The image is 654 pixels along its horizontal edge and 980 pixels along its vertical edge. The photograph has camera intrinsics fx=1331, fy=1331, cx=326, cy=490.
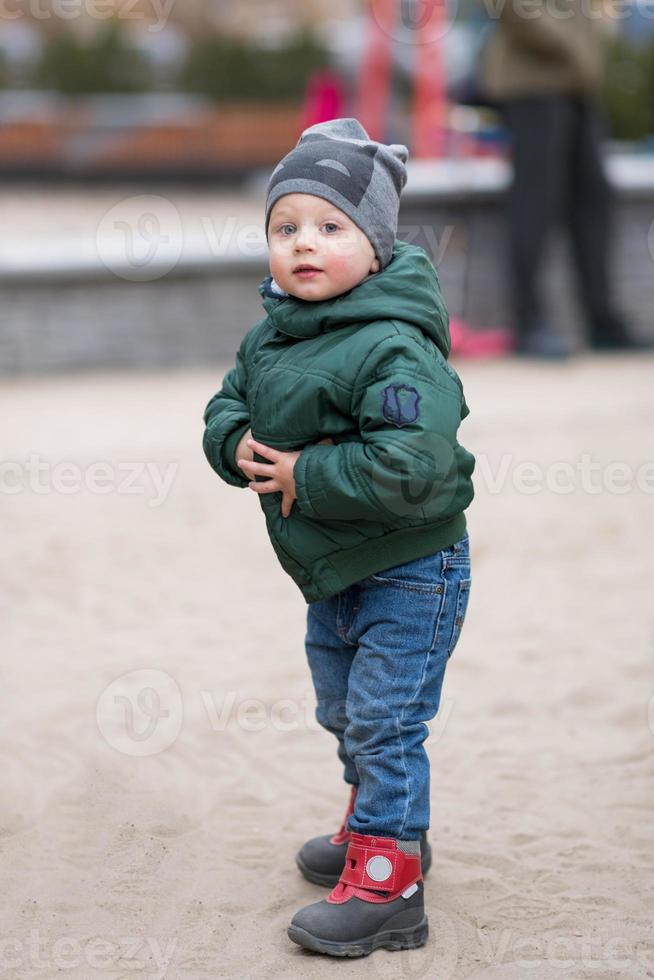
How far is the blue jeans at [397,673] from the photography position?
2.09 meters

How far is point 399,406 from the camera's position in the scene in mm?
1942

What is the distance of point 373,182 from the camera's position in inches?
81.7

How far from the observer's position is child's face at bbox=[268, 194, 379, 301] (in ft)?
6.63

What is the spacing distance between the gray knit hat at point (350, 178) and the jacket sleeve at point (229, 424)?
11.1 inches

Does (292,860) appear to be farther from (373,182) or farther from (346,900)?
(373,182)

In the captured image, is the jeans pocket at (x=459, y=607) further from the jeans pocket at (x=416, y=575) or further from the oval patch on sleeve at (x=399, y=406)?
the oval patch on sleeve at (x=399, y=406)

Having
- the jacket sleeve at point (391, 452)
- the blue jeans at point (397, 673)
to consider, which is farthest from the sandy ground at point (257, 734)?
the jacket sleeve at point (391, 452)

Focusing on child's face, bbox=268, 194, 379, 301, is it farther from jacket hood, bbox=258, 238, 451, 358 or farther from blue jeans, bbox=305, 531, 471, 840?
blue jeans, bbox=305, 531, 471, 840

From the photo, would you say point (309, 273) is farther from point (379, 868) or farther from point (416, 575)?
point (379, 868)

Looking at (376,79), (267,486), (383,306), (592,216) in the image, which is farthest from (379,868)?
(376,79)

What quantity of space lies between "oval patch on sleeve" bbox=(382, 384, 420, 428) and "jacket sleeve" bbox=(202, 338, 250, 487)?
0.32m

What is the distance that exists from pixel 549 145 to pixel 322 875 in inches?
203

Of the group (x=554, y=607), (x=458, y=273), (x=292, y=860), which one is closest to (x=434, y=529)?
(x=292, y=860)

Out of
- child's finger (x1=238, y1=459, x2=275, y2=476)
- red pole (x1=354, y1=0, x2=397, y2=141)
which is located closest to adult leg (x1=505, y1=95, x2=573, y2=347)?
red pole (x1=354, y1=0, x2=397, y2=141)
